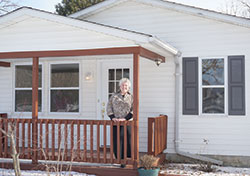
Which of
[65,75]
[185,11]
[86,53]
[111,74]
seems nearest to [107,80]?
[111,74]

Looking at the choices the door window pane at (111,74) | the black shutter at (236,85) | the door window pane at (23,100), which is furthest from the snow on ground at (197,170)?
the door window pane at (23,100)

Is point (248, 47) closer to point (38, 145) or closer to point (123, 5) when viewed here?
point (123, 5)

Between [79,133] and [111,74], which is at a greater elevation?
[111,74]

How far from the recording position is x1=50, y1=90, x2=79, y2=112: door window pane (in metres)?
9.60

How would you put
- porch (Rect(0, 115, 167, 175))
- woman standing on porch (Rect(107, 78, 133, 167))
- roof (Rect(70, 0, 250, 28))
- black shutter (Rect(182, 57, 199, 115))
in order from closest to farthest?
porch (Rect(0, 115, 167, 175)) → woman standing on porch (Rect(107, 78, 133, 167)) → roof (Rect(70, 0, 250, 28)) → black shutter (Rect(182, 57, 199, 115))

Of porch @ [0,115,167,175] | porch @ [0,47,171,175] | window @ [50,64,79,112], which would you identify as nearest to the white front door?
window @ [50,64,79,112]

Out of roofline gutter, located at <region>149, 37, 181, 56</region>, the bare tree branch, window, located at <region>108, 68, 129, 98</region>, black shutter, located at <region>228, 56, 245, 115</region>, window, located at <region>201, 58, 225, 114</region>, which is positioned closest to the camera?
roofline gutter, located at <region>149, 37, 181, 56</region>

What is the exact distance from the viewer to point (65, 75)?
9.68 meters

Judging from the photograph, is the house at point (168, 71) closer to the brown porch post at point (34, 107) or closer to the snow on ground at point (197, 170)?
the brown porch post at point (34, 107)

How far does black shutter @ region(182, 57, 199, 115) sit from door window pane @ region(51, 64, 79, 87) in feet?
9.26

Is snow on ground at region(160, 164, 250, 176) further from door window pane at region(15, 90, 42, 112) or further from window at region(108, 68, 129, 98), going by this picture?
door window pane at region(15, 90, 42, 112)

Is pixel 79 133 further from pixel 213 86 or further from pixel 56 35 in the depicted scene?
pixel 213 86

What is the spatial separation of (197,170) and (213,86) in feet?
6.58

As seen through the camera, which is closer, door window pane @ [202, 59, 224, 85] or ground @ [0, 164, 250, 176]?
ground @ [0, 164, 250, 176]
